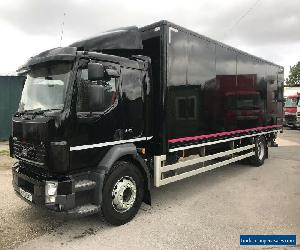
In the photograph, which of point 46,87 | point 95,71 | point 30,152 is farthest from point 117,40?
point 30,152

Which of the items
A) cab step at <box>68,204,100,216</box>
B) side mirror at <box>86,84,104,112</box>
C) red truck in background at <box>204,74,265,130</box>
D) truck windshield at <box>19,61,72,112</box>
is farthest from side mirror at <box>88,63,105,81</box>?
red truck in background at <box>204,74,265,130</box>

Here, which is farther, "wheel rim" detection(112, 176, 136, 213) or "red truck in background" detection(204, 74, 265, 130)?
"red truck in background" detection(204, 74, 265, 130)

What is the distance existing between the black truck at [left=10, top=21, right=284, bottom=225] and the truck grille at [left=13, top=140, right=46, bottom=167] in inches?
0.6

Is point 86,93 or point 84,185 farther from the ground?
point 86,93

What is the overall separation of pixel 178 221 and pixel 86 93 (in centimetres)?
255

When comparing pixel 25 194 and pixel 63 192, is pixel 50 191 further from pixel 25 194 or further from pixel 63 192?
pixel 25 194

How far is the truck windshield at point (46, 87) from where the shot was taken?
437 centimetres

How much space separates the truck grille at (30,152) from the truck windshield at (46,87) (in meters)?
0.55

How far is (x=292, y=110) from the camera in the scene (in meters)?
25.0

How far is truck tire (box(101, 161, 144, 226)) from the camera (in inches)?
187

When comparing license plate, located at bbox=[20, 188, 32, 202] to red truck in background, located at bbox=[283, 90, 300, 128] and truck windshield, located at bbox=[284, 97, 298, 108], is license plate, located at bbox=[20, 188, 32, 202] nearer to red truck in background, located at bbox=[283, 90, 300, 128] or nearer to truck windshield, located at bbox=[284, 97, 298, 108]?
Answer: red truck in background, located at bbox=[283, 90, 300, 128]

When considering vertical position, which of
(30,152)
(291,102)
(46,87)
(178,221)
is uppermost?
(291,102)

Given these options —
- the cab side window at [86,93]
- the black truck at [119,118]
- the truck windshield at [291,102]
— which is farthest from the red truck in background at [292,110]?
the cab side window at [86,93]

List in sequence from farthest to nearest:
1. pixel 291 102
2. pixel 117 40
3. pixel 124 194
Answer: pixel 291 102, pixel 117 40, pixel 124 194
